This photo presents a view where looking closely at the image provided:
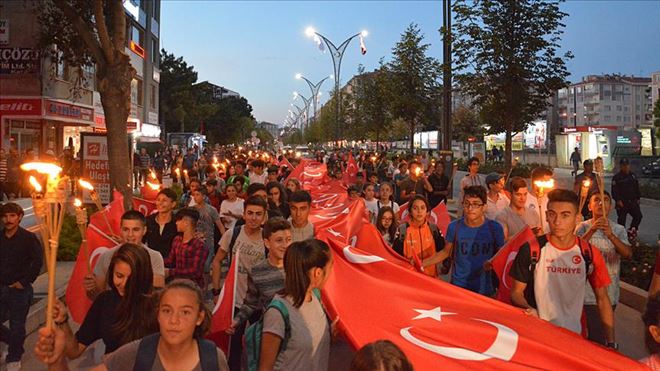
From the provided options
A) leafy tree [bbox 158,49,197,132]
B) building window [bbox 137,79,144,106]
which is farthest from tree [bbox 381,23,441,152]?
leafy tree [bbox 158,49,197,132]

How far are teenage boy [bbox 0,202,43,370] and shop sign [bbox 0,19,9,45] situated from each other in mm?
23812

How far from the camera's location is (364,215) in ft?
30.3

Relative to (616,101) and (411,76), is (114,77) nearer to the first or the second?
(411,76)

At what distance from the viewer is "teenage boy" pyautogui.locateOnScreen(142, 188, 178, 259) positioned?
7086 millimetres

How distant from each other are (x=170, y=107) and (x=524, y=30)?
58413 millimetres

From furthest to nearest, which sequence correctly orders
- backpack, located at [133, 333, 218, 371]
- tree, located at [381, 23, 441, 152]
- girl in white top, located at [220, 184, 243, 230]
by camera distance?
tree, located at [381, 23, 441, 152] < girl in white top, located at [220, 184, 243, 230] < backpack, located at [133, 333, 218, 371]

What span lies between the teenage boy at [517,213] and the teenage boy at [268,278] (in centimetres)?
377

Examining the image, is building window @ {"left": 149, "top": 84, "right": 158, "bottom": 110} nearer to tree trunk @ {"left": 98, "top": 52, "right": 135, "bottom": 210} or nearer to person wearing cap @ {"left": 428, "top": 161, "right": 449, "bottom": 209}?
tree trunk @ {"left": 98, "top": 52, "right": 135, "bottom": 210}

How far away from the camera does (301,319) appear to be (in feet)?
12.2

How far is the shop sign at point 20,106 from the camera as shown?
26500mm

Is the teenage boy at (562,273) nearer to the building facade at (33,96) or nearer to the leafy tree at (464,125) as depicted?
the building facade at (33,96)

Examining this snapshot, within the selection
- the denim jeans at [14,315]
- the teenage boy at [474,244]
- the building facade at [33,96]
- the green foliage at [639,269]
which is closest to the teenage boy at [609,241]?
the teenage boy at [474,244]

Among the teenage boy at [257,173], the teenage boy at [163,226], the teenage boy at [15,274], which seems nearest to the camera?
the teenage boy at [15,274]

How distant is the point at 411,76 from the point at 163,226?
96.1 ft
